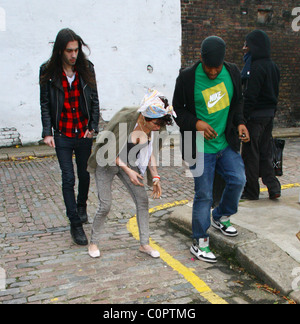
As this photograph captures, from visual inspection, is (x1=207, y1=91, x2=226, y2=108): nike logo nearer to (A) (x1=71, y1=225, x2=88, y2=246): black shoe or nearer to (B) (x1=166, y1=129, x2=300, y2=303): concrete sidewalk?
(B) (x1=166, y1=129, x2=300, y2=303): concrete sidewalk

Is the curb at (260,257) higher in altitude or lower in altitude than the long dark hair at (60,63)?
lower

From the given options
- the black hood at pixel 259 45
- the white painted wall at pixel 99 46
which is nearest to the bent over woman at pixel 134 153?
the black hood at pixel 259 45

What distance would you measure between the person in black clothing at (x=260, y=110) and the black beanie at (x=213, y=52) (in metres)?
1.61

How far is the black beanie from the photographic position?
3355 millimetres

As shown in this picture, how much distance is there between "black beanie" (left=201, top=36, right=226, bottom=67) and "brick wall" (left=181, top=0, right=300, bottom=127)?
8385mm

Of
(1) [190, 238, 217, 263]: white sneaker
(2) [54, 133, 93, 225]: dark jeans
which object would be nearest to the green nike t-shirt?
(1) [190, 238, 217, 263]: white sneaker

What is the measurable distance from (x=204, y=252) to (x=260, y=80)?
2366 millimetres

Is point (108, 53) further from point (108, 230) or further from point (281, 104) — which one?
point (108, 230)

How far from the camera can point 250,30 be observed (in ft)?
39.6

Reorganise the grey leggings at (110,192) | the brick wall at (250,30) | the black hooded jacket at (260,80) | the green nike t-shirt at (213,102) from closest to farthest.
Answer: the green nike t-shirt at (213,102) < the grey leggings at (110,192) < the black hooded jacket at (260,80) < the brick wall at (250,30)

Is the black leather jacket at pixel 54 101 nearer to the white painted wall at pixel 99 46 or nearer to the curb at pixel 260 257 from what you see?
the curb at pixel 260 257

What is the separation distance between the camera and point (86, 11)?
402 inches

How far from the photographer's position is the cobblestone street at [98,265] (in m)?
3.12

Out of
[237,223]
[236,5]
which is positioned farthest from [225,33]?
[237,223]
